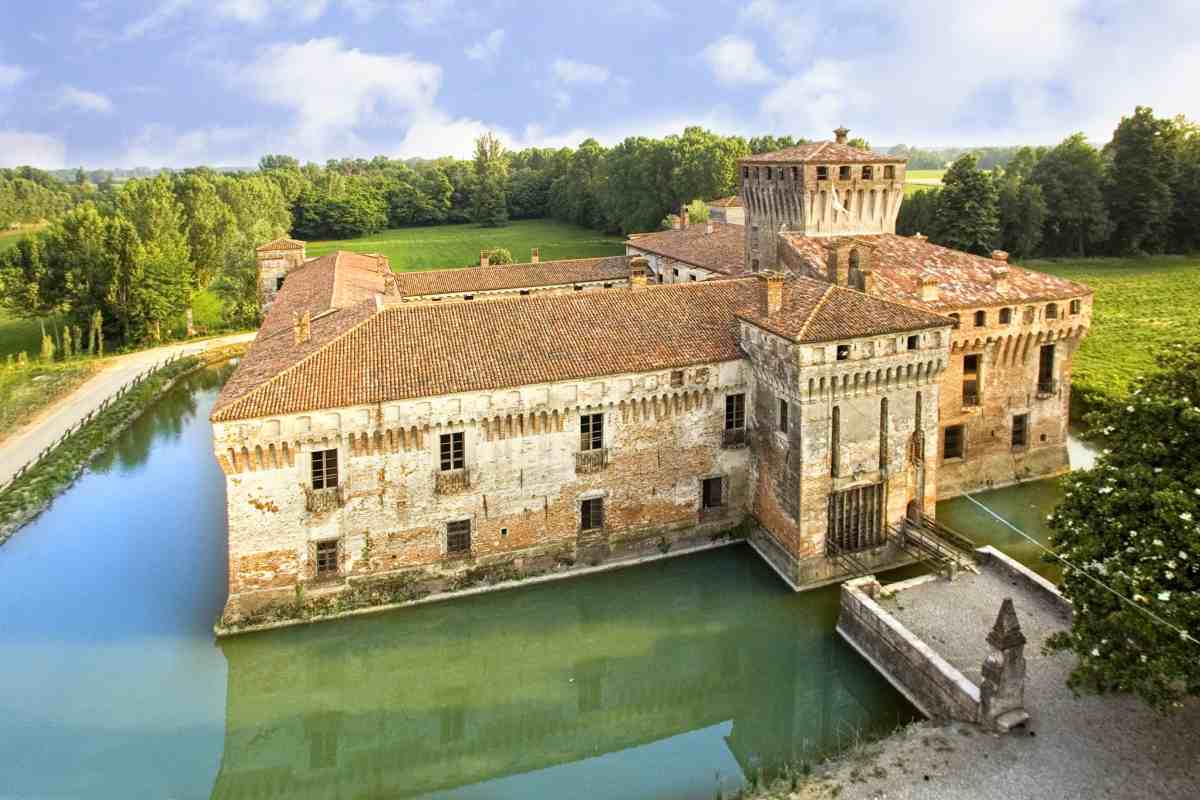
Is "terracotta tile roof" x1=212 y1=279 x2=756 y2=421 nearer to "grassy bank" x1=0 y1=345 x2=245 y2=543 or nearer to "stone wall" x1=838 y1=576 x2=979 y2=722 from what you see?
"stone wall" x1=838 y1=576 x2=979 y2=722

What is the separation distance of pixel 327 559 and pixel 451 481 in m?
3.71

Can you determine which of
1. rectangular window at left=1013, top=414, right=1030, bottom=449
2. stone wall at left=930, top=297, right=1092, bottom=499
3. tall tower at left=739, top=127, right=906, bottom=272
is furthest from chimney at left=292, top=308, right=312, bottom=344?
rectangular window at left=1013, top=414, right=1030, bottom=449

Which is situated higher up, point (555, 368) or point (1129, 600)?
point (555, 368)

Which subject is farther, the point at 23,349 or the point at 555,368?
the point at 23,349

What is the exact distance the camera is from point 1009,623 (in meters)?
15.6

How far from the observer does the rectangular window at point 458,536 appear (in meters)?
22.9

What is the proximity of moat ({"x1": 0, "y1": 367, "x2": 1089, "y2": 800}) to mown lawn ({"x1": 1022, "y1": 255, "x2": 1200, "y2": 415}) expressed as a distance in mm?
19004

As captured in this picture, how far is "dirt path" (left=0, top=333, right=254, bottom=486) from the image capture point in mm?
34575

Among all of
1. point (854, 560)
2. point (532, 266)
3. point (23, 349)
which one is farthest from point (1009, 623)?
point (23, 349)

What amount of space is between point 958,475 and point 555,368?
1502cm

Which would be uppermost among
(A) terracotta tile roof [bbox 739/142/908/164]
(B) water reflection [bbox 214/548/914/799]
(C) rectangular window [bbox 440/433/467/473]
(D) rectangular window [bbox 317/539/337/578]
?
(A) terracotta tile roof [bbox 739/142/908/164]

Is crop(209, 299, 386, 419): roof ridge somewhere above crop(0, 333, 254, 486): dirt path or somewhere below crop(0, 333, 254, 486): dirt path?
above

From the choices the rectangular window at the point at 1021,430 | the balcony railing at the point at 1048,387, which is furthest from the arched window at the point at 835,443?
the balcony railing at the point at 1048,387

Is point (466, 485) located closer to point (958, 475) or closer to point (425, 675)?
point (425, 675)
